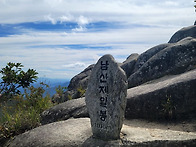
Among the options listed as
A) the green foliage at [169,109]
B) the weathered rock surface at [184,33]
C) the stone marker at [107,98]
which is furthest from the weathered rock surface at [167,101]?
the weathered rock surface at [184,33]

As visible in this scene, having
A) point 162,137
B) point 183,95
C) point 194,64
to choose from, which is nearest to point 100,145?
point 162,137

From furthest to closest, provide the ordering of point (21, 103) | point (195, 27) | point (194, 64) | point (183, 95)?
point (195, 27) → point (194, 64) → point (21, 103) → point (183, 95)

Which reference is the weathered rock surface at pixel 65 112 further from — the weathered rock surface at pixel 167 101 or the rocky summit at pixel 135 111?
the weathered rock surface at pixel 167 101

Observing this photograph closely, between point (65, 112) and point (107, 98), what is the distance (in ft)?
16.8

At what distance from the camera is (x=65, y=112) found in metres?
13.7

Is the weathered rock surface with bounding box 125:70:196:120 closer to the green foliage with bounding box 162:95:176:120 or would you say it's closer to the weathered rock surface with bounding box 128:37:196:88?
the green foliage with bounding box 162:95:176:120

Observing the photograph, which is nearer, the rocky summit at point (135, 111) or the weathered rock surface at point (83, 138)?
the weathered rock surface at point (83, 138)

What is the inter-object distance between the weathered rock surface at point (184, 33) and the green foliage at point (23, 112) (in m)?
15.8

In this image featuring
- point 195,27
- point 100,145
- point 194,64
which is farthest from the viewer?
point 195,27

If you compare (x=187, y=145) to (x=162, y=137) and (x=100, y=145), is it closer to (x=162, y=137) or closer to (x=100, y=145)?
(x=162, y=137)

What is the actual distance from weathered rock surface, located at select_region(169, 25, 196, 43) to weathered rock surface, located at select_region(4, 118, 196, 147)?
51.6ft

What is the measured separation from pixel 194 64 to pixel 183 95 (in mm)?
4673

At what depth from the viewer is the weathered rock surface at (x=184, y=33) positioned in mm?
24269

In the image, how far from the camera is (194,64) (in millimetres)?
15984
